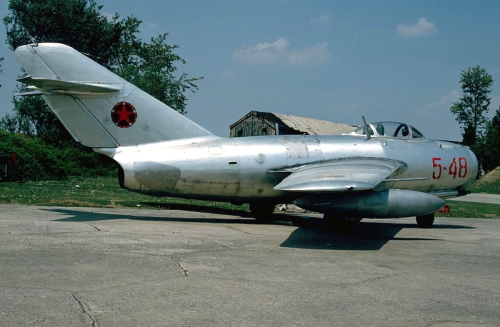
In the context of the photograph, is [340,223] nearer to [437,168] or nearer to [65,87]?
[437,168]

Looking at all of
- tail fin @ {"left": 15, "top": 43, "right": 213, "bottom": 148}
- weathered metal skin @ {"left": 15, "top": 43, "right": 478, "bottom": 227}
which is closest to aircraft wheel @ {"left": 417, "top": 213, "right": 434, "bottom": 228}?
weathered metal skin @ {"left": 15, "top": 43, "right": 478, "bottom": 227}

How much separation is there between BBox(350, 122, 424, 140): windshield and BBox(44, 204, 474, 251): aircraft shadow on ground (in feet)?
8.80

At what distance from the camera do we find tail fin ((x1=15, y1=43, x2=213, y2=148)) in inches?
487

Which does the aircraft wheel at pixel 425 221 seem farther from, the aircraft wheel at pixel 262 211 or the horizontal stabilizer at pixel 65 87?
the horizontal stabilizer at pixel 65 87

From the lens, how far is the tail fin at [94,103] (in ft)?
40.6

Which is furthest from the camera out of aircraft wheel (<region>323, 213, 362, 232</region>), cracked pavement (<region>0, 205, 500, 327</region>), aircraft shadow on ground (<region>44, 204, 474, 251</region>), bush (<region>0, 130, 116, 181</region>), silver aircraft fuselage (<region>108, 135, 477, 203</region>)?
bush (<region>0, 130, 116, 181</region>)

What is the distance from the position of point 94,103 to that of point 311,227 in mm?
6517

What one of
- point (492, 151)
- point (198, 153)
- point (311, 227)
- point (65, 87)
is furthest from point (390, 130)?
point (492, 151)

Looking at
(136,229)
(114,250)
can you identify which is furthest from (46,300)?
(136,229)

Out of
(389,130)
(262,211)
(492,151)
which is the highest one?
(492,151)

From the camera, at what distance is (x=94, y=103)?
12875mm

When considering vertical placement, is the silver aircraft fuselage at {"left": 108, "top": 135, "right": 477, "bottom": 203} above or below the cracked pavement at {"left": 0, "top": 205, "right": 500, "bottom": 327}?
above

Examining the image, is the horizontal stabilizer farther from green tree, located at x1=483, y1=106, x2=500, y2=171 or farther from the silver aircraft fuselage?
green tree, located at x1=483, y1=106, x2=500, y2=171

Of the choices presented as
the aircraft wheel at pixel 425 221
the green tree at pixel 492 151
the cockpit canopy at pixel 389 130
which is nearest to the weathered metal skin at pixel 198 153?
the cockpit canopy at pixel 389 130
